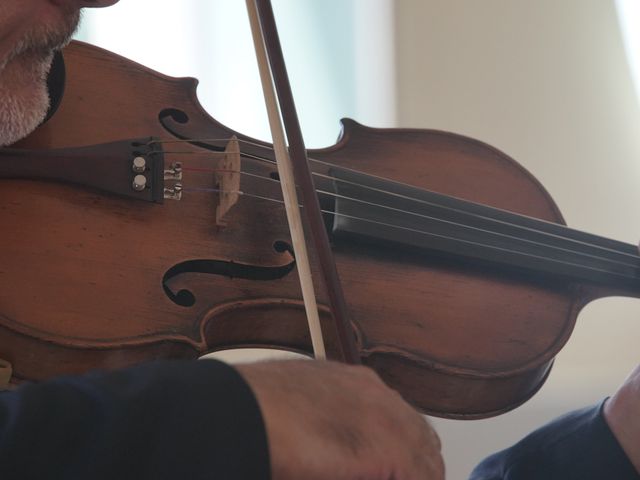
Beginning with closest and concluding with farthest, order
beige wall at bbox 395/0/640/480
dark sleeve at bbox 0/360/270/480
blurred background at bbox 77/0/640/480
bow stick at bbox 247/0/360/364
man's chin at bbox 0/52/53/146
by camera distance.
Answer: dark sleeve at bbox 0/360/270/480
bow stick at bbox 247/0/360/364
man's chin at bbox 0/52/53/146
blurred background at bbox 77/0/640/480
beige wall at bbox 395/0/640/480

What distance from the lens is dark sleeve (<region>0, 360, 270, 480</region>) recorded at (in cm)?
40

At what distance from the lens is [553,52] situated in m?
1.57

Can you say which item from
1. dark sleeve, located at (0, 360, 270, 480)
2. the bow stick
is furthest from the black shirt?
the bow stick

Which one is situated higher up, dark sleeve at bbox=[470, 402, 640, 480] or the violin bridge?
the violin bridge

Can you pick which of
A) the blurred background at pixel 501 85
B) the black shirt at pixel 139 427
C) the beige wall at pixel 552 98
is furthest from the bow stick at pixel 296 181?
the beige wall at pixel 552 98

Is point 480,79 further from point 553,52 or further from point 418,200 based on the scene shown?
point 418,200

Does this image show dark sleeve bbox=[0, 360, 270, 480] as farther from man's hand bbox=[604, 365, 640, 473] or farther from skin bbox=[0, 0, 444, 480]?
man's hand bbox=[604, 365, 640, 473]

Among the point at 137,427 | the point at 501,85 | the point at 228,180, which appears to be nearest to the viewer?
the point at 137,427

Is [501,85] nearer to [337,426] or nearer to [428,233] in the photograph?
[428,233]

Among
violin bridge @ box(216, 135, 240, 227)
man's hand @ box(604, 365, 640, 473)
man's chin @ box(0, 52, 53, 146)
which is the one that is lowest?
man's hand @ box(604, 365, 640, 473)

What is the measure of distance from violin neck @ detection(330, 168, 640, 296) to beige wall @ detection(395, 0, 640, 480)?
18.9 inches

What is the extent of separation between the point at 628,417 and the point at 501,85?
0.84m

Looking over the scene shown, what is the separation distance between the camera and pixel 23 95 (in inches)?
30.7

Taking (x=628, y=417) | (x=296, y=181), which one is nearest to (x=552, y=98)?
(x=628, y=417)
